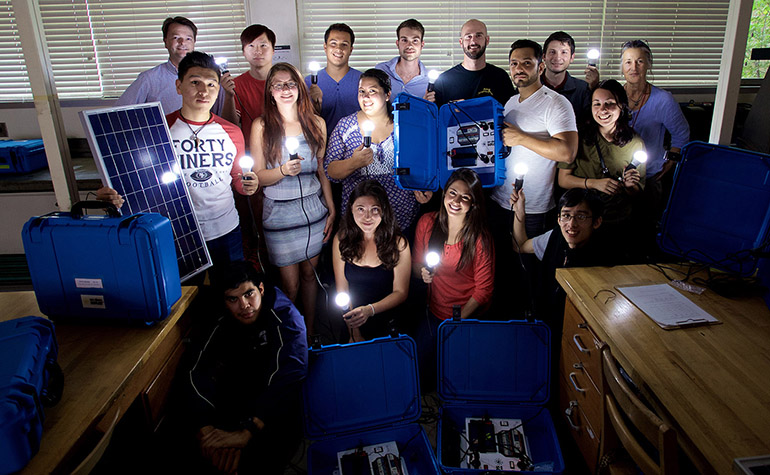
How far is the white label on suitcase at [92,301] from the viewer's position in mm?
1752

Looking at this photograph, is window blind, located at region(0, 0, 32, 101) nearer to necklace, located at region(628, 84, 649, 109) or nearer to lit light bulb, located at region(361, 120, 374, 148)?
lit light bulb, located at region(361, 120, 374, 148)

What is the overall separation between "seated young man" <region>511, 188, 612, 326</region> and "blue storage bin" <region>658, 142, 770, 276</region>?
299mm

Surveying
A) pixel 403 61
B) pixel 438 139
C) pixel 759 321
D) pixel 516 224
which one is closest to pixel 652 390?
pixel 759 321

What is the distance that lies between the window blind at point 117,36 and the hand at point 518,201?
9.35 ft

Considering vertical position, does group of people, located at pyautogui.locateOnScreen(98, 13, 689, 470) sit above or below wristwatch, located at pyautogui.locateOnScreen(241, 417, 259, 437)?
above

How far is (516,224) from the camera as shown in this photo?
277 cm

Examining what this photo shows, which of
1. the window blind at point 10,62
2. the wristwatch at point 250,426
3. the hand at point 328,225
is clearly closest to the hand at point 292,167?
the hand at point 328,225

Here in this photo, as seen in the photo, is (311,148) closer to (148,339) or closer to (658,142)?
(148,339)

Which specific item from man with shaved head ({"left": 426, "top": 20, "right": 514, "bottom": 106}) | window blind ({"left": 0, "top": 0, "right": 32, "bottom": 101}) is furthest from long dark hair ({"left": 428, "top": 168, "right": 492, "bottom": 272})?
window blind ({"left": 0, "top": 0, "right": 32, "bottom": 101})

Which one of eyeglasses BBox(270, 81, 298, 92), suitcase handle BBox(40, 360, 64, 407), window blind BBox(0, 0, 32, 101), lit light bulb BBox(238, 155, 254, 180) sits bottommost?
suitcase handle BBox(40, 360, 64, 407)

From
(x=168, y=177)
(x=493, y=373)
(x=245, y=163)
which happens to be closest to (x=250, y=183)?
(x=245, y=163)

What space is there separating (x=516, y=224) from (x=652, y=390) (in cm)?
135

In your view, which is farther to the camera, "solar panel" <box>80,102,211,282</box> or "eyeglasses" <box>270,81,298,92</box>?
"eyeglasses" <box>270,81,298,92</box>

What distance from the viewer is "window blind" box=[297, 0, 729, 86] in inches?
166
